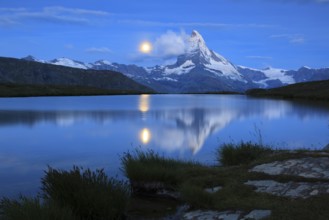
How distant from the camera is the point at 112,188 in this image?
42.0ft

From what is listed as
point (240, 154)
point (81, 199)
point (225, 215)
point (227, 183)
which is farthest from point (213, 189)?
point (240, 154)

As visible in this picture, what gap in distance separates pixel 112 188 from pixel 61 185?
1430 mm

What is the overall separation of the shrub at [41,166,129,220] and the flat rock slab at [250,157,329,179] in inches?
221

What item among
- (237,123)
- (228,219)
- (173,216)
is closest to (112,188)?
(173,216)

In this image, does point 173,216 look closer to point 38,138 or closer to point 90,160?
point 90,160

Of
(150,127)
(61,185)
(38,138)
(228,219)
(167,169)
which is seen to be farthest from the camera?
(150,127)

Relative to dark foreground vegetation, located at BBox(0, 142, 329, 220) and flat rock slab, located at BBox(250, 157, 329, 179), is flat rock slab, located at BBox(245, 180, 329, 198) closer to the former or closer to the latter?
dark foreground vegetation, located at BBox(0, 142, 329, 220)

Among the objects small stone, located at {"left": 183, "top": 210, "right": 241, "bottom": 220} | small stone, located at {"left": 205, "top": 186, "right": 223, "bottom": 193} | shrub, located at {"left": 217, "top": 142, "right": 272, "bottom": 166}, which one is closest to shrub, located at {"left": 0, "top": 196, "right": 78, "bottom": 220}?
small stone, located at {"left": 183, "top": 210, "right": 241, "bottom": 220}

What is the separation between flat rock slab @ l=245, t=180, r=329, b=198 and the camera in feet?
42.7

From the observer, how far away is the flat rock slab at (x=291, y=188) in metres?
13.0

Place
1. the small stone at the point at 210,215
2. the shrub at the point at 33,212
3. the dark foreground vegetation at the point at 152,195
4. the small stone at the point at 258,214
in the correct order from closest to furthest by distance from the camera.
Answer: the shrub at the point at 33,212
the dark foreground vegetation at the point at 152,195
the small stone at the point at 258,214
the small stone at the point at 210,215

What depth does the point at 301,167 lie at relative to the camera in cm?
1554

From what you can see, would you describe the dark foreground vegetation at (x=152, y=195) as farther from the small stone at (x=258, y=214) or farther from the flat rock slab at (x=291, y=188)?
the flat rock slab at (x=291, y=188)

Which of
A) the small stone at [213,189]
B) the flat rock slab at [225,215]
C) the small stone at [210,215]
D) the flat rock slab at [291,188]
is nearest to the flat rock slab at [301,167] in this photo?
the flat rock slab at [291,188]
